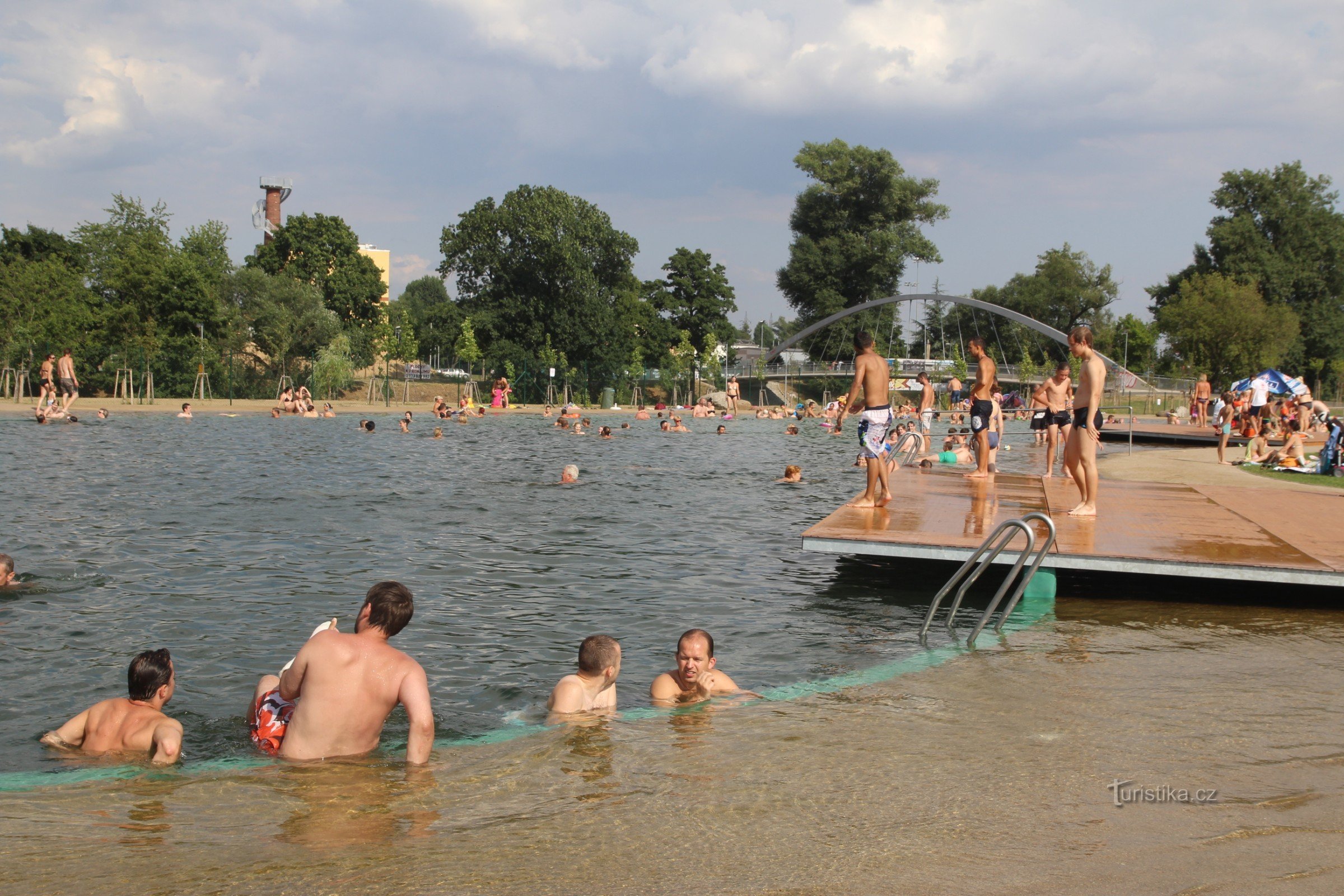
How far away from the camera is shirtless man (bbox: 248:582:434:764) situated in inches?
200

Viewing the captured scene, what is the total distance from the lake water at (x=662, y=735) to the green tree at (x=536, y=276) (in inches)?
2076

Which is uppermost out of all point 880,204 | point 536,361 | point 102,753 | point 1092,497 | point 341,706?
point 880,204

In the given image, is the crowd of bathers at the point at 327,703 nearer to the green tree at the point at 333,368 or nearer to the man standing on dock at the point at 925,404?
the man standing on dock at the point at 925,404

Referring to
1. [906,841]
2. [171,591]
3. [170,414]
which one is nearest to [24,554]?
[171,591]

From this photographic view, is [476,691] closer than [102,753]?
No

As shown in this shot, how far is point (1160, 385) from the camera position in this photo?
207ft

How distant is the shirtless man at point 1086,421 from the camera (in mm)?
9523

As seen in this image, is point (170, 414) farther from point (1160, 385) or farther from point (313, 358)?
point (1160, 385)

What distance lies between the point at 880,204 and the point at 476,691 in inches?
3079

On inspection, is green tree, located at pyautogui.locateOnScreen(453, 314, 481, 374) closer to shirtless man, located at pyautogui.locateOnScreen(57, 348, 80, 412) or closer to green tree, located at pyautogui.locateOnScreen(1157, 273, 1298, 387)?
shirtless man, located at pyautogui.locateOnScreen(57, 348, 80, 412)

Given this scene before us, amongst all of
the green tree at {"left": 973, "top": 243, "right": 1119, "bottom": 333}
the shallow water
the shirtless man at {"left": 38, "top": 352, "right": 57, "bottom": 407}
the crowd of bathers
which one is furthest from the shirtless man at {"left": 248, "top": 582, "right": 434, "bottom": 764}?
the green tree at {"left": 973, "top": 243, "right": 1119, "bottom": 333}

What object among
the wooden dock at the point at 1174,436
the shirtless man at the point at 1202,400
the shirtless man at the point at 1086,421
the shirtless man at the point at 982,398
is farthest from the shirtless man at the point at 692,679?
the shirtless man at the point at 1202,400
